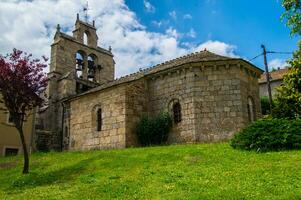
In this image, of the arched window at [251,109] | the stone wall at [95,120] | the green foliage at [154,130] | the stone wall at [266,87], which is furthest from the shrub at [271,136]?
the stone wall at [266,87]

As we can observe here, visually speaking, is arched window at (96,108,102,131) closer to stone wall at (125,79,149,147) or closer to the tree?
stone wall at (125,79,149,147)

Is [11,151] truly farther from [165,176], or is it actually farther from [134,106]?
[165,176]

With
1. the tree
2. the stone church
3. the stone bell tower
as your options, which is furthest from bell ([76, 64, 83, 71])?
the tree

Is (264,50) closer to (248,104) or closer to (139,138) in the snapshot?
(248,104)

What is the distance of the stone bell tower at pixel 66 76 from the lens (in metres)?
27.5

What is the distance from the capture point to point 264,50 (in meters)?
24.4

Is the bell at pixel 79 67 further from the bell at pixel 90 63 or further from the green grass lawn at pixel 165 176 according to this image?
the green grass lawn at pixel 165 176

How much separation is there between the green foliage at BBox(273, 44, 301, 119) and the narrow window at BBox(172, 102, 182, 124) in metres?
6.51

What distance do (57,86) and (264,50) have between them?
16379 mm

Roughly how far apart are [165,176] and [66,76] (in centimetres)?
1962

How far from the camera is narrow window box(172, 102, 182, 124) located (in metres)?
20.4

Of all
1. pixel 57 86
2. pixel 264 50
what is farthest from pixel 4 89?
pixel 264 50

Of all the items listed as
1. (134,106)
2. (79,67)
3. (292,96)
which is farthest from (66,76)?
(292,96)

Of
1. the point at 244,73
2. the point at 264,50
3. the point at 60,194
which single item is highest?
the point at 264,50
